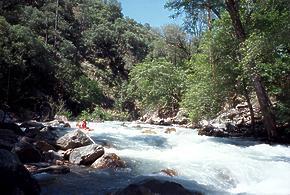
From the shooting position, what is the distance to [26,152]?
985 centimetres

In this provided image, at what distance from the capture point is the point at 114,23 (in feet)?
191

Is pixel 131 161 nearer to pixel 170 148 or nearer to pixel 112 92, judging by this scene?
pixel 170 148

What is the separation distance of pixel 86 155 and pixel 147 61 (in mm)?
26602

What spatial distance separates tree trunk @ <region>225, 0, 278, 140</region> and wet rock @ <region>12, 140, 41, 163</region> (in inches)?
365

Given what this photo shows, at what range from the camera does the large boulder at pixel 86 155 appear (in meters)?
10.4

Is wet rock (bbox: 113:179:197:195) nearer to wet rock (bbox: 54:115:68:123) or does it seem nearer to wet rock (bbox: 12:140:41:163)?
wet rock (bbox: 12:140:41:163)

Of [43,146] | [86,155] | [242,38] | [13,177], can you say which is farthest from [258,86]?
[13,177]

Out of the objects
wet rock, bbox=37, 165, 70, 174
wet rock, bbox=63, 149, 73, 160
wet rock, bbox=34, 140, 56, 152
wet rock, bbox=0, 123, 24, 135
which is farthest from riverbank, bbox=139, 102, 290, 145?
wet rock, bbox=37, 165, 70, 174

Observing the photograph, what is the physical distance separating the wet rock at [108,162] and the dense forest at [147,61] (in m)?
7.21

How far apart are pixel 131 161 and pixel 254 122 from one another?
9.96 m

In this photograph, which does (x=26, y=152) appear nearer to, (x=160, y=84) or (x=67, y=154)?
(x=67, y=154)

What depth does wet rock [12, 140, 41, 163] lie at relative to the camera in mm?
9734

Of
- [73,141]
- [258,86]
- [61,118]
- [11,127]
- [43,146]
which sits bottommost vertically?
[43,146]

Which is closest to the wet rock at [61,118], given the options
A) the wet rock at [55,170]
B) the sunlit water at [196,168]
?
the sunlit water at [196,168]
